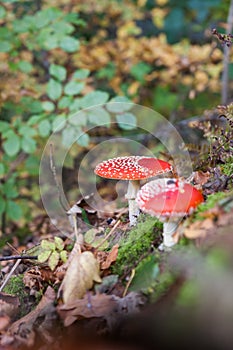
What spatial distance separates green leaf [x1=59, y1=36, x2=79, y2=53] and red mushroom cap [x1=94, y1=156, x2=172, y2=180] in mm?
1986

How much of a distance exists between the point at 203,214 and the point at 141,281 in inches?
12.4

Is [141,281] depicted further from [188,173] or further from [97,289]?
[188,173]

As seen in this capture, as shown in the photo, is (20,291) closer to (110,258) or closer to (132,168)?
(110,258)

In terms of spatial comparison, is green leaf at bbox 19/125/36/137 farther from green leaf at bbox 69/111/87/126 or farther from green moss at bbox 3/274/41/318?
green moss at bbox 3/274/41/318

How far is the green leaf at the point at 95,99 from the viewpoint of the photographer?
3.37 m

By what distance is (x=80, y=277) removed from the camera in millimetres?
1600

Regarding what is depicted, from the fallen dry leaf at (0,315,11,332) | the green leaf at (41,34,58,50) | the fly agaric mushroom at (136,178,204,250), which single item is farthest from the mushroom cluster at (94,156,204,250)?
the green leaf at (41,34,58,50)

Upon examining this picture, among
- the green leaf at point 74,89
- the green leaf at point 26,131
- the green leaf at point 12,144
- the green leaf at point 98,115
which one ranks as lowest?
the green leaf at point 12,144

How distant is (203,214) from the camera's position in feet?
4.94

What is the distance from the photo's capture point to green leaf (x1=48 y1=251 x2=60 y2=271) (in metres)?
1.87

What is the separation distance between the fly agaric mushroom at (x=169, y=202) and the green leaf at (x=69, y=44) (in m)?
2.41

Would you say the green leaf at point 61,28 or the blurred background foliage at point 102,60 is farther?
the blurred background foliage at point 102,60

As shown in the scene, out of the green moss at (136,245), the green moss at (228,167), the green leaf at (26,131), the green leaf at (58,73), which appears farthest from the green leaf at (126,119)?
the green moss at (136,245)

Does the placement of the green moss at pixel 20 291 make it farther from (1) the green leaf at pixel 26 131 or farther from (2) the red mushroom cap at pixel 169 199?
(1) the green leaf at pixel 26 131
